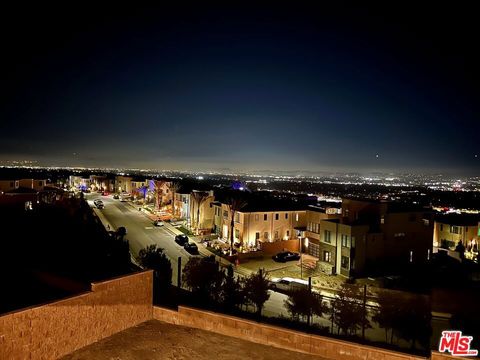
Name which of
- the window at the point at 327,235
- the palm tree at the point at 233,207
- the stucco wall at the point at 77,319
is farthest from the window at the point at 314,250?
the stucco wall at the point at 77,319

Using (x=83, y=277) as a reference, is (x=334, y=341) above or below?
above

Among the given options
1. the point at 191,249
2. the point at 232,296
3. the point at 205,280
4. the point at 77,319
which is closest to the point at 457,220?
the point at 191,249

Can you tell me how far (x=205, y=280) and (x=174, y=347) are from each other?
28.8 ft

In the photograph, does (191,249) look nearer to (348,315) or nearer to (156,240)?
(156,240)

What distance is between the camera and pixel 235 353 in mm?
9844

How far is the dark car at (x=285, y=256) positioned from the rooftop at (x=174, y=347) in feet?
62.2

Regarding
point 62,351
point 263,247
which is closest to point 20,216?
point 263,247

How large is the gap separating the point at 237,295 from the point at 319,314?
165 inches

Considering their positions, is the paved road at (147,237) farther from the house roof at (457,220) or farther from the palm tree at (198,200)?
the house roof at (457,220)

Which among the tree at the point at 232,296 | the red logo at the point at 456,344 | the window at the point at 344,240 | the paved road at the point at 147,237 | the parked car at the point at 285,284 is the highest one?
the red logo at the point at 456,344

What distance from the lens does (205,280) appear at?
18797 mm

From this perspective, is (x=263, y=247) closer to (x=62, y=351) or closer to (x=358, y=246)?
(x=358, y=246)

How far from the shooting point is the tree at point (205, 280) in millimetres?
18587

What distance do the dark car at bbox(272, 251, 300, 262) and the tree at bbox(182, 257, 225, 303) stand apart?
11140 mm
